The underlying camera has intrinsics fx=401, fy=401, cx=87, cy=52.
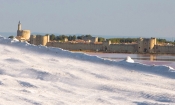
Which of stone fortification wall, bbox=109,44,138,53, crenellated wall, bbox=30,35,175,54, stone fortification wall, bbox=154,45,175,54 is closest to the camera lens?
stone fortification wall, bbox=154,45,175,54

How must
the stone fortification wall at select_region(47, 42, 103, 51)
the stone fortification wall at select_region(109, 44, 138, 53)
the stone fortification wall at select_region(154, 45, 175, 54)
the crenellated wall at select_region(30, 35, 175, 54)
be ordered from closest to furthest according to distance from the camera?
the stone fortification wall at select_region(154, 45, 175, 54), the crenellated wall at select_region(30, 35, 175, 54), the stone fortification wall at select_region(109, 44, 138, 53), the stone fortification wall at select_region(47, 42, 103, 51)

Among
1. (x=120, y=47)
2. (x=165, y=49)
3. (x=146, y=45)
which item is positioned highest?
(x=146, y=45)

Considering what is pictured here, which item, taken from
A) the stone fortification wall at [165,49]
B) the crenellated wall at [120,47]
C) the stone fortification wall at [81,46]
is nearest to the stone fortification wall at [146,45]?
the crenellated wall at [120,47]

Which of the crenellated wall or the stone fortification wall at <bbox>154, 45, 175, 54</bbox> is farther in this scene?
the crenellated wall

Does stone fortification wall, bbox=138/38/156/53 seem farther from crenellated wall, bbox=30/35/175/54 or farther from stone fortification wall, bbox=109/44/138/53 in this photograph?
stone fortification wall, bbox=109/44/138/53

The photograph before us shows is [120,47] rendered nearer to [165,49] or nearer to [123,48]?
[123,48]

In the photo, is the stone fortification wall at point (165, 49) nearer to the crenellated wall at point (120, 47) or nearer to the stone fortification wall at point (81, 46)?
the crenellated wall at point (120, 47)

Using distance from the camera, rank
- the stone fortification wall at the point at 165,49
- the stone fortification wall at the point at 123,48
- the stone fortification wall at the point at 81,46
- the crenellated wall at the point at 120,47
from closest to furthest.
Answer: the stone fortification wall at the point at 165,49
the crenellated wall at the point at 120,47
the stone fortification wall at the point at 123,48
the stone fortification wall at the point at 81,46

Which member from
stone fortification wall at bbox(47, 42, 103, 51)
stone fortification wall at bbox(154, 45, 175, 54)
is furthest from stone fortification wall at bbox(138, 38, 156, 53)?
stone fortification wall at bbox(47, 42, 103, 51)

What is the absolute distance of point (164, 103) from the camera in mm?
1570

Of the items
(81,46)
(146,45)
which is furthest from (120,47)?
(81,46)

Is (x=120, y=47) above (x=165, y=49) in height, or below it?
above

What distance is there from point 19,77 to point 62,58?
27cm

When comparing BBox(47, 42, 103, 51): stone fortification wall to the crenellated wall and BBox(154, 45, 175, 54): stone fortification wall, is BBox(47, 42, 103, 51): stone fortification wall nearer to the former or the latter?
the crenellated wall
